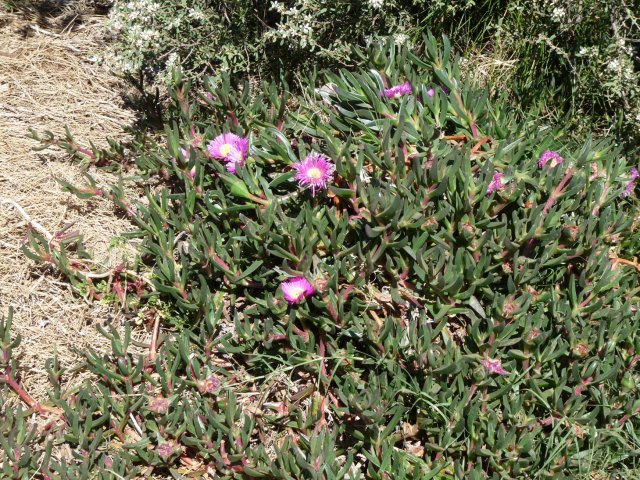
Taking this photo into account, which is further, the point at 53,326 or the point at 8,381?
the point at 53,326

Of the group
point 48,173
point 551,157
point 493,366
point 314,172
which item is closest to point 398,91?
point 314,172

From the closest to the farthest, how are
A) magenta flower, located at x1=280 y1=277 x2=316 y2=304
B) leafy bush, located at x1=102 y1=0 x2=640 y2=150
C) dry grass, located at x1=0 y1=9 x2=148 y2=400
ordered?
magenta flower, located at x1=280 y1=277 x2=316 y2=304 → dry grass, located at x1=0 y1=9 x2=148 y2=400 → leafy bush, located at x1=102 y1=0 x2=640 y2=150

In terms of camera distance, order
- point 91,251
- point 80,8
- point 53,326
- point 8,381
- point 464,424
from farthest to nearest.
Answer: point 80,8 < point 91,251 < point 53,326 < point 8,381 < point 464,424

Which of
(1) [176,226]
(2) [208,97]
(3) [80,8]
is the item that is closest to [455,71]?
(2) [208,97]

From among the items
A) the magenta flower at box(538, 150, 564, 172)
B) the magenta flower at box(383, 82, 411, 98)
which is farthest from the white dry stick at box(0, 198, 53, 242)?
the magenta flower at box(538, 150, 564, 172)

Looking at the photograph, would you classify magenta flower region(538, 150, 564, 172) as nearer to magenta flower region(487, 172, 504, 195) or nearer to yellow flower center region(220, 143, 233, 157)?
magenta flower region(487, 172, 504, 195)

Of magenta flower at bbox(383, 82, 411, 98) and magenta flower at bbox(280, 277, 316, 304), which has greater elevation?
magenta flower at bbox(383, 82, 411, 98)

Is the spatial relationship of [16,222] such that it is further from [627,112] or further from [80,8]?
[627,112]

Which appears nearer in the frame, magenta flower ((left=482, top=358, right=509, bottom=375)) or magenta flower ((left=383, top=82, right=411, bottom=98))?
magenta flower ((left=482, top=358, right=509, bottom=375))
